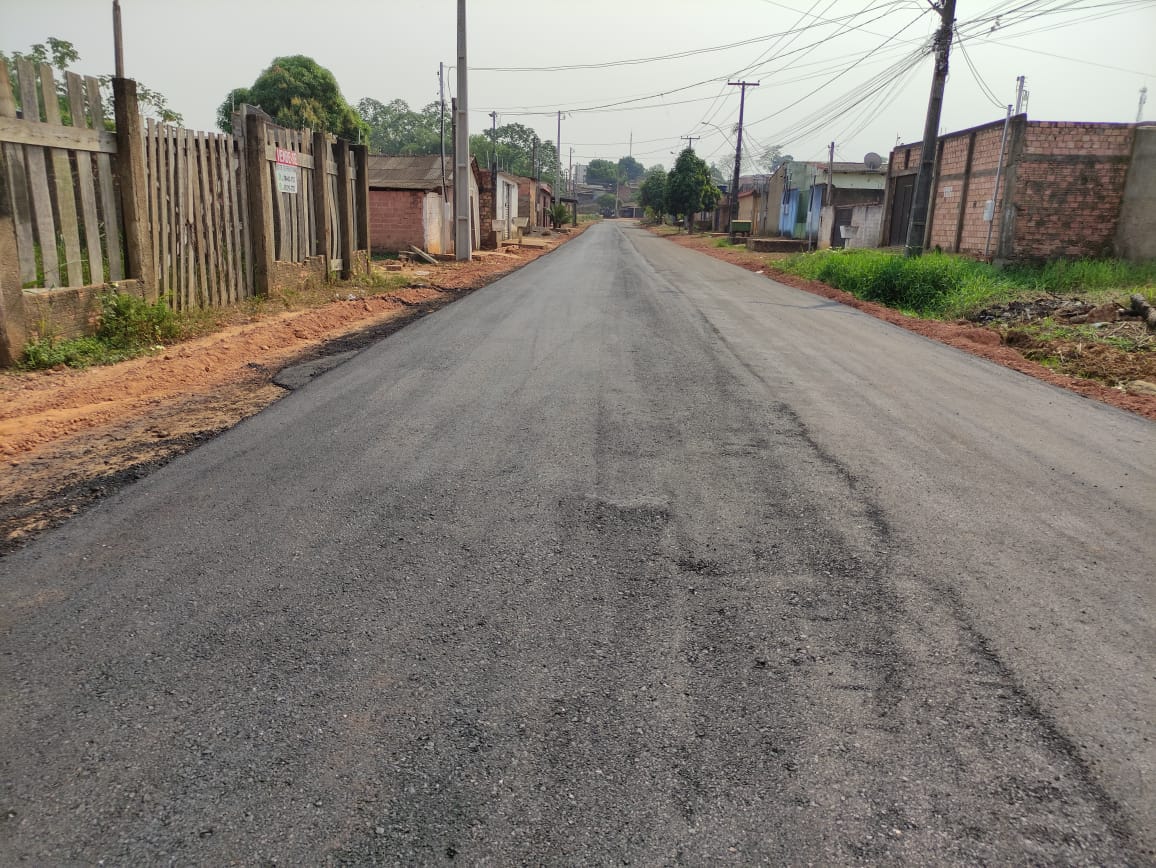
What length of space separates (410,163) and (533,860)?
33.2 metres

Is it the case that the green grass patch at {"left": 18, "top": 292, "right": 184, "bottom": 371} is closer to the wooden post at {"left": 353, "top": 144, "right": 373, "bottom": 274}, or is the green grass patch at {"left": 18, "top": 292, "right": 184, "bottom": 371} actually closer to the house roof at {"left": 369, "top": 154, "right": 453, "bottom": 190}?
the wooden post at {"left": 353, "top": 144, "right": 373, "bottom": 274}

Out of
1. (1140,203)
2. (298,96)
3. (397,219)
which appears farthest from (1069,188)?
(298,96)

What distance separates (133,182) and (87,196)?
67cm

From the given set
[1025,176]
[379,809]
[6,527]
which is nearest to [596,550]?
[379,809]

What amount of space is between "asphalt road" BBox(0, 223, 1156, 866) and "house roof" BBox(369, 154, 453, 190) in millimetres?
26527

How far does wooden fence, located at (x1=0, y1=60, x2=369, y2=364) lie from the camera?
23.4 ft

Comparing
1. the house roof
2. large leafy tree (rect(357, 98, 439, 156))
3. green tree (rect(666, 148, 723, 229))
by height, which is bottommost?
the house roof

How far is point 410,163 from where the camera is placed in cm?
3194

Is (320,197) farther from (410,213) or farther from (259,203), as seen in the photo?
(410,213)

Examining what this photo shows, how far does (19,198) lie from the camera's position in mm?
7203

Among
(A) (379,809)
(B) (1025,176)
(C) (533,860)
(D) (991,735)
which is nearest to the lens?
(C) (533,860)

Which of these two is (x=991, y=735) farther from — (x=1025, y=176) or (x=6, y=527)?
(x=1025, y=176)

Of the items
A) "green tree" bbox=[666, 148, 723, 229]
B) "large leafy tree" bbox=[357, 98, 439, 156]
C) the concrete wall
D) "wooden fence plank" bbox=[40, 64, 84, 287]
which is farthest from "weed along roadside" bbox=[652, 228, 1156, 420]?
"large leafy tree" bbox=[357, 98, 439, 156]

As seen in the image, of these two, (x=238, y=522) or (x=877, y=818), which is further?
(x=238, y=522)
